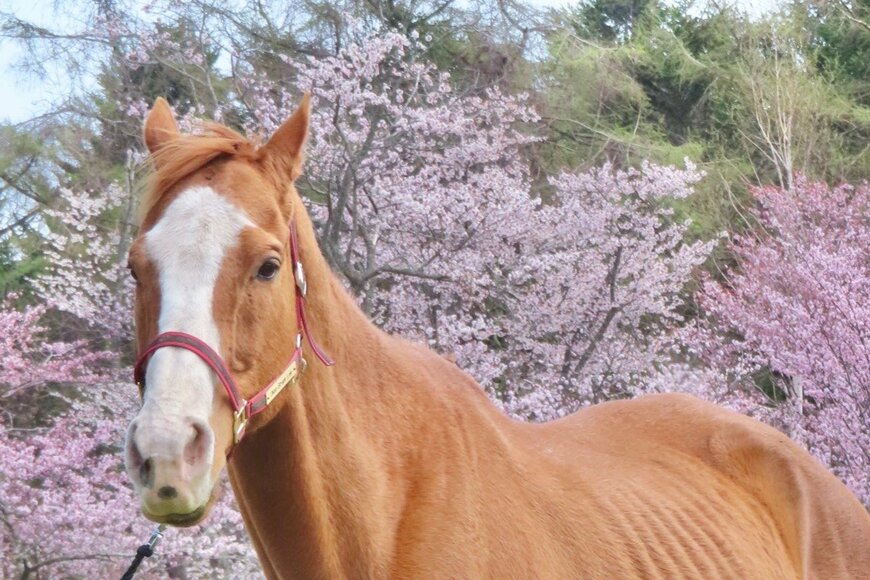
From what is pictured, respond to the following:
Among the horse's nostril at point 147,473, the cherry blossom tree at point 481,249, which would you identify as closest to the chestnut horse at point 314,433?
the horse's nostril at point 147,473

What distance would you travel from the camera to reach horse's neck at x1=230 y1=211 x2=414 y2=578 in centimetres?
228

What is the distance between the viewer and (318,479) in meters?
2.30

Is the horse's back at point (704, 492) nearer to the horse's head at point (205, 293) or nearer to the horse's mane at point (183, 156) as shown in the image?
the horse's head at point (205, 293)

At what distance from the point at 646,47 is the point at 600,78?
2.99 m

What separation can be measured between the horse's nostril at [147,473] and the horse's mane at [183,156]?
2.22 feet

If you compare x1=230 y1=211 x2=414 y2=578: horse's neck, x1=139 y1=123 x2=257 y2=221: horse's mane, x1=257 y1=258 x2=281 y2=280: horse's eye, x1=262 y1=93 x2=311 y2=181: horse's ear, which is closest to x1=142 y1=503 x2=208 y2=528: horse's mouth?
x1=230 y1=211 x2=414 y2=578: horse's neck

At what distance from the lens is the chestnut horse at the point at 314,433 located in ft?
6.42

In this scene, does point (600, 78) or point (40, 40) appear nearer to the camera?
point (40, 40)

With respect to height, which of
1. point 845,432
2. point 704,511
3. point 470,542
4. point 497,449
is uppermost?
point 497,449

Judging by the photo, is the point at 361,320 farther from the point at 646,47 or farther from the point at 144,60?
the point at 646,47

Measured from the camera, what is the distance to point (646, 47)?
1953cm

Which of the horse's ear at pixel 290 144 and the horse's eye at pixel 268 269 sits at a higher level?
the horse's ear at pixel 290 144

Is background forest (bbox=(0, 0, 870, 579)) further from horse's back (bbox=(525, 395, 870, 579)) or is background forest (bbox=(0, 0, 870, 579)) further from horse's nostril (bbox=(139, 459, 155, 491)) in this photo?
horse's nostril (bbox=(139, 459, 155, 491))

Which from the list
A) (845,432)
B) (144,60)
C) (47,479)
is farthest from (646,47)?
(47,479)
